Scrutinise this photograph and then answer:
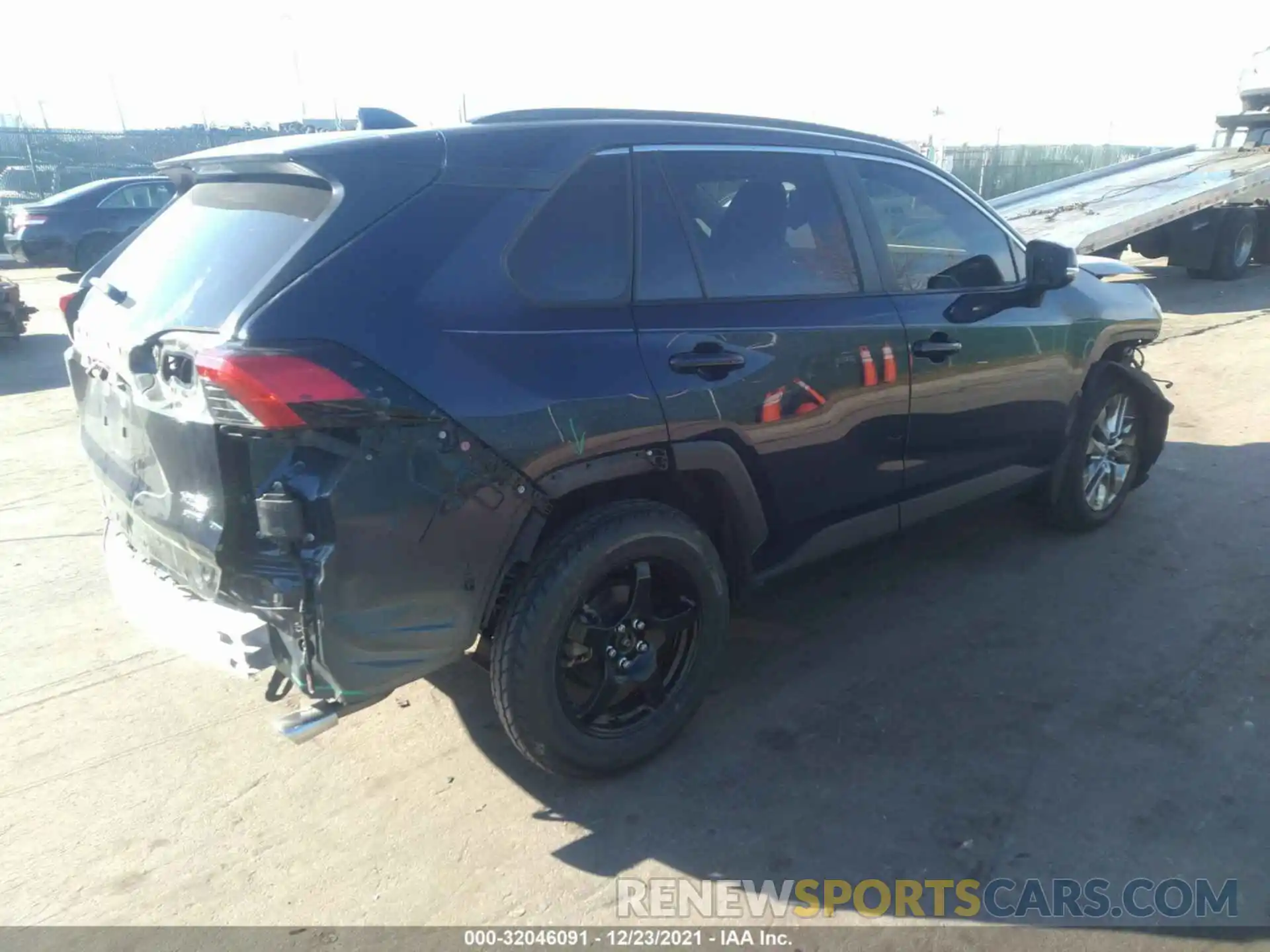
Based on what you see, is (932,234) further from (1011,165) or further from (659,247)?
(1011,165)

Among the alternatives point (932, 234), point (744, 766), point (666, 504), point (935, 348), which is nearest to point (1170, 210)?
point (932, 234)

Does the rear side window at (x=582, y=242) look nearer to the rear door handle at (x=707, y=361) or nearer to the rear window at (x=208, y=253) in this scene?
the rear door handle at (x=707, y=361)

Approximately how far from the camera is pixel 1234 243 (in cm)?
1347

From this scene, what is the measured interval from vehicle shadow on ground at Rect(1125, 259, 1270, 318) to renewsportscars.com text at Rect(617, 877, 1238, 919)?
9.72 m

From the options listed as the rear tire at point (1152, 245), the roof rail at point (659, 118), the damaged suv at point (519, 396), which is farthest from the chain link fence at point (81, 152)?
the damaged suv at point (519, 396)

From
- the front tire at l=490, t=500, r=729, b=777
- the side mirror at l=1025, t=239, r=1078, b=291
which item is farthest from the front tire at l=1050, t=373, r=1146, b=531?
the front tire at l=490, t=500, r=729, b=777

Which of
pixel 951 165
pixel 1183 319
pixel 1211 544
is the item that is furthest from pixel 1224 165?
pixel 1211 544

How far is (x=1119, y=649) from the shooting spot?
3.89m

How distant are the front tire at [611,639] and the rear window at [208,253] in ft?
3.69

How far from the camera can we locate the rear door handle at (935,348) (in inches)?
148

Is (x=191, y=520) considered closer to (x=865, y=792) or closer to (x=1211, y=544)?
(x=865, y=792)

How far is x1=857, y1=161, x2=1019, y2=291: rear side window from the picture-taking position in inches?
150

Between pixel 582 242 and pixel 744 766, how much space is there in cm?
181

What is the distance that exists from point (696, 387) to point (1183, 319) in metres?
10.3
